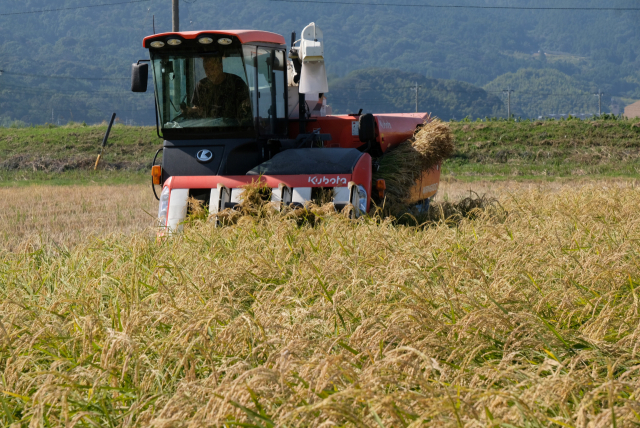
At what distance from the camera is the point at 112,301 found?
3.83 metres

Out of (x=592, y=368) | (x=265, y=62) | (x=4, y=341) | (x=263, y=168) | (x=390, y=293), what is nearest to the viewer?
(x=592, y=368)

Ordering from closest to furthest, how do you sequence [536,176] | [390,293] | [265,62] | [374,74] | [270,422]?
[270,422], [390,293], [265,62], [536,176], [374,74]

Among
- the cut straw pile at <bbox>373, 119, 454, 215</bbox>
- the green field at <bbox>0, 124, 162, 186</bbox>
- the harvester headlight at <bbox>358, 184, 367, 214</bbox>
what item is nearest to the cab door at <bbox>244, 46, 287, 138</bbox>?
the cut straw pile at <bbox>373, 119, 454, 215</bbox>

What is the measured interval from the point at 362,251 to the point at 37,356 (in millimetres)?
2300

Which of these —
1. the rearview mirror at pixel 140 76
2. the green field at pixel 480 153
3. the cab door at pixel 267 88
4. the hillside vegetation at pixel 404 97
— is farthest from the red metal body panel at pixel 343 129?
the hillside vegetation at pixel 404 97

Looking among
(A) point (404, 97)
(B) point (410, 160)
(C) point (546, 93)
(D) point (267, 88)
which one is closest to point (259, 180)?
(D) point (267, 88)

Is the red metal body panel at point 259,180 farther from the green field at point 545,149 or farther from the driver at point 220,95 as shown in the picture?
the green field at point 545,149

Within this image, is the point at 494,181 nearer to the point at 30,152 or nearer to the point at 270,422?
the point at 270,422

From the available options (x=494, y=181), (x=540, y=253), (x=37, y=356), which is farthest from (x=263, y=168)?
(x=494, y=181)

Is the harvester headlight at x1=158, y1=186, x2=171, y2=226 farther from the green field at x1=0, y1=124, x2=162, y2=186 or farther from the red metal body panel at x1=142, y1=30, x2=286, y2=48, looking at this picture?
the green field at x1=0, y1=124, x2=162, y2=186

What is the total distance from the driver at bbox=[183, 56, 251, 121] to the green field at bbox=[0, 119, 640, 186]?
40.7ft

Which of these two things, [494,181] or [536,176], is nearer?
[494,181]

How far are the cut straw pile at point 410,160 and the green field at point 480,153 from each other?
405 inches

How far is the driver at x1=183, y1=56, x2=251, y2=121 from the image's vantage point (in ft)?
24.3
